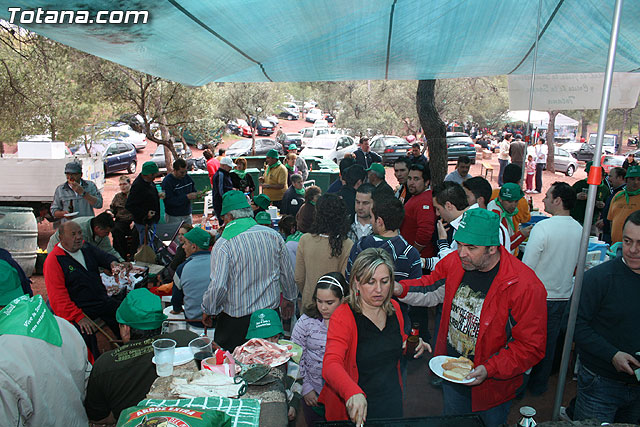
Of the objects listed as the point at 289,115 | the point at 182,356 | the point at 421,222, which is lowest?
the point at 182,356

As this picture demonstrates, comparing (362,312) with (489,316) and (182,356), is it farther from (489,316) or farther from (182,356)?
(182,356)

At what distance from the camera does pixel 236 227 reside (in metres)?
A: 3.77

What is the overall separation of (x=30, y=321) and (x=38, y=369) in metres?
0.27

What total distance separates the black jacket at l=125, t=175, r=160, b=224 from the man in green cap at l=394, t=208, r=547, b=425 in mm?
5446

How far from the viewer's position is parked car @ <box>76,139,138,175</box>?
20062 millimetres

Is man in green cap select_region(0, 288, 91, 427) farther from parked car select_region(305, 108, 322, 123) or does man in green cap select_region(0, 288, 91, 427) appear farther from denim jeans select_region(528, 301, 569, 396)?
parked car select_region(305, 108, 322, 123)

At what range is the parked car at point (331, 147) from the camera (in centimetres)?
2045

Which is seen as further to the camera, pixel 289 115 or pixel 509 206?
pixel 289 115

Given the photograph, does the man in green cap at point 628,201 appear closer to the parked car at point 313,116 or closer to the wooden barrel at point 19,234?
the wooden barrel at point 19,234

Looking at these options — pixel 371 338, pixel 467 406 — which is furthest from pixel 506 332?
pixel 371 338

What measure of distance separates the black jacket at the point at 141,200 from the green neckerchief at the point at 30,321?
476cm

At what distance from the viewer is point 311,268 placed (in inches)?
161

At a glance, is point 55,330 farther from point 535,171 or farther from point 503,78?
point 503,78

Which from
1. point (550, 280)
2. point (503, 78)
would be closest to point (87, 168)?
point (550, 280)
